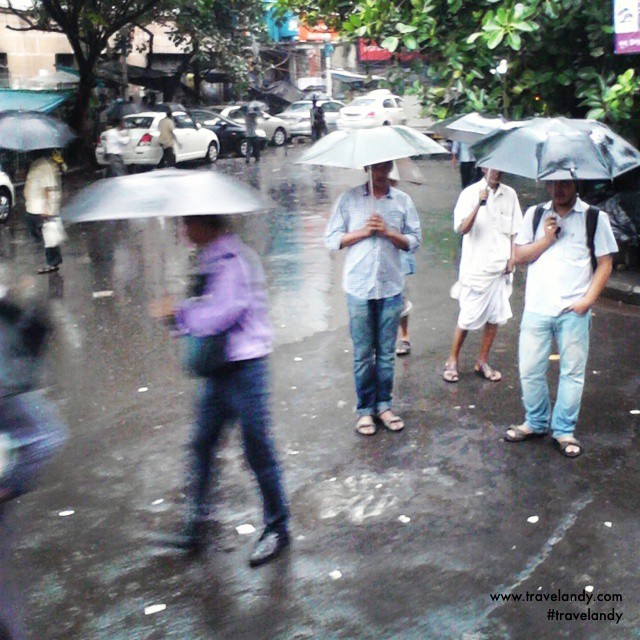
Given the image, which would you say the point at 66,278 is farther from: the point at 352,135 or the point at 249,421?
the point at 249,421

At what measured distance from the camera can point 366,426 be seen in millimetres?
5680

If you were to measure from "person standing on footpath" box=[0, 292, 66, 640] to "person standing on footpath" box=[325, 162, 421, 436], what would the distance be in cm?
275

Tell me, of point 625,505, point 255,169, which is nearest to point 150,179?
point 625,505

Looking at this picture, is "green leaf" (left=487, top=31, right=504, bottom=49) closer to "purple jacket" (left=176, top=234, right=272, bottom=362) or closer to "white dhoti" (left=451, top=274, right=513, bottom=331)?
"white dhoti" (left=451, top=274, right=513, bottom=331)

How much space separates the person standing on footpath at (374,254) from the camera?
5398mm

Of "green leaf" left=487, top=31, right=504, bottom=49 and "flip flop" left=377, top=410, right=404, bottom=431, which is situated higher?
"green leaf" left=487, top=31, right=504, bottom=49

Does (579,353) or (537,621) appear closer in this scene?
(537,621)

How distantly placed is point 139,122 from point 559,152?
62.1 ft

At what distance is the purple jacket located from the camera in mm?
3881

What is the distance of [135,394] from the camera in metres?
6.61

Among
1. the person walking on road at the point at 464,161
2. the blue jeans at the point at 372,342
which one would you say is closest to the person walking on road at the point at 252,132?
the person walking on road at the point at 464,161

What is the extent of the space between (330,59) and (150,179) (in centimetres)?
3910

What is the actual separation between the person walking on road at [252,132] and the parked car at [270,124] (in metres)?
4.36

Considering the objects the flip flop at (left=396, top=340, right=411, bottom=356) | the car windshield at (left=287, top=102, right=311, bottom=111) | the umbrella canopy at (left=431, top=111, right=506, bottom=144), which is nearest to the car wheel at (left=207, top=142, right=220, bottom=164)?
the car windshield at (left=287, top=102, right=311, bottom=111)
